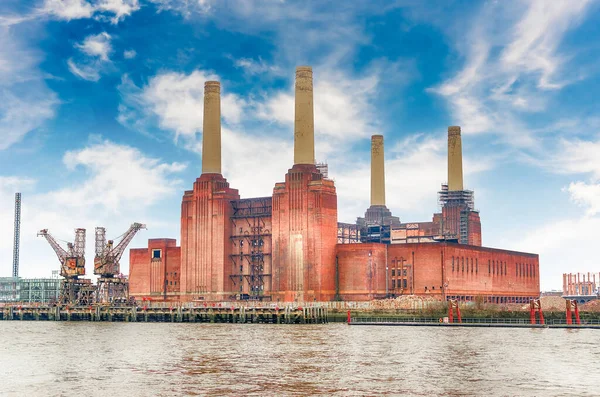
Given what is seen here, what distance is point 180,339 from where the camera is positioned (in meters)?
89.7

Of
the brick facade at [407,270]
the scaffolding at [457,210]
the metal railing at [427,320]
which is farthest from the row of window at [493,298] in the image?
the metal railing at [427,320]

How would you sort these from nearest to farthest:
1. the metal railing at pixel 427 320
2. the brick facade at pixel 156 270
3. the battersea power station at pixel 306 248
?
the metal railing at pixel 427 320, the battersea power station at pixel 306 248, the brick facade at pixel 156 270

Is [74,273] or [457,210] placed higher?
[457,210]

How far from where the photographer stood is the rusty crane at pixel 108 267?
5979 inches

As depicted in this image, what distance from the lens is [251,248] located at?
154 m

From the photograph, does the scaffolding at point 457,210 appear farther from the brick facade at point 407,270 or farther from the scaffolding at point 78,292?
the scaffolding at point 78,292

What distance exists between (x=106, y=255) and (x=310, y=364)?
96.4 meters

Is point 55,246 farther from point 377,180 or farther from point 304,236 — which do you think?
point 377,180

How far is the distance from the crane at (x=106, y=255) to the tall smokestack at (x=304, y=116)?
3636 centimetres

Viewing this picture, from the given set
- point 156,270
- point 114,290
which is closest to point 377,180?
point 156,270

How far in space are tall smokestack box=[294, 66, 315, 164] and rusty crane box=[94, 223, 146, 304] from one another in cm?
3631

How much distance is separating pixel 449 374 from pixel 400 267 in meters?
92.4

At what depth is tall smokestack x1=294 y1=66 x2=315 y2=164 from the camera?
142500 mm

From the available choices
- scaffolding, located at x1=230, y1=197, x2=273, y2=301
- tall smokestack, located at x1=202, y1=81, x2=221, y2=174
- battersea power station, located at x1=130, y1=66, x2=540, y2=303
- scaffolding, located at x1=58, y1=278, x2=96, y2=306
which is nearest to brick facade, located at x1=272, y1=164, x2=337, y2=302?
battersea power station, located at x1=130, y1=66, x2=540, y2=303
